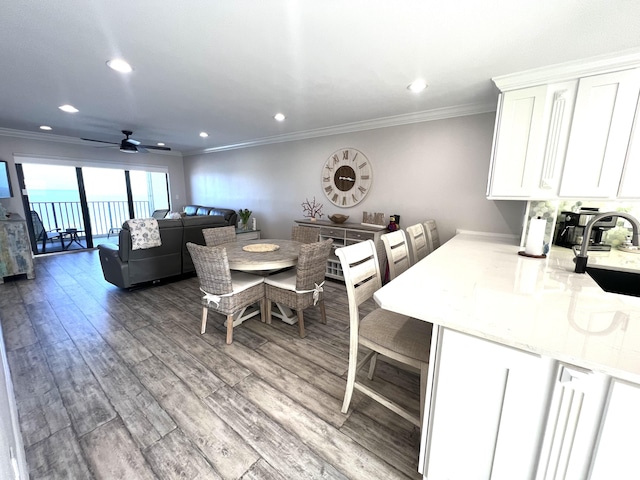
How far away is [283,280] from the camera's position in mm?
2535

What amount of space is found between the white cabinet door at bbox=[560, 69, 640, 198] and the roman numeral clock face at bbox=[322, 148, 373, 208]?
2.27m

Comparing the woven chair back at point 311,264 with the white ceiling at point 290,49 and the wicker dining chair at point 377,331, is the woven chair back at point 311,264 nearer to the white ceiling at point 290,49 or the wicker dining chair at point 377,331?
the wicker dining chair at point 377,331

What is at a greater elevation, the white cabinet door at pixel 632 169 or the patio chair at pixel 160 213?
the white cabinet door at pixel 632 169

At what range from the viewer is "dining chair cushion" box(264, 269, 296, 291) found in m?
2.43

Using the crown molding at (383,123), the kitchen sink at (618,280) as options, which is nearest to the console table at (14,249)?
the crown molding at (383,123)

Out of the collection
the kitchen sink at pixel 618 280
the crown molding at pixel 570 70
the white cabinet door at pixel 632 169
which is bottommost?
the kitchen sink at pixel 618 280

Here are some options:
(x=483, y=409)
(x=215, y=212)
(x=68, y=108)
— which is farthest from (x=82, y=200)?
(x=483, y=409)

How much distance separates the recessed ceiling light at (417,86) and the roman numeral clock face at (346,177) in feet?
4.48

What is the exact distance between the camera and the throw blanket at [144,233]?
3.21 meters

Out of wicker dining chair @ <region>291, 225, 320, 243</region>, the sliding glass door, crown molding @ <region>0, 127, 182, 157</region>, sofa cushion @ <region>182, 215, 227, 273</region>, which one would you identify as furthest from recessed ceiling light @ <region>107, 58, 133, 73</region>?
the sliding glass door

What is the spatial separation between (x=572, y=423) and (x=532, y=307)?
A: 39cm

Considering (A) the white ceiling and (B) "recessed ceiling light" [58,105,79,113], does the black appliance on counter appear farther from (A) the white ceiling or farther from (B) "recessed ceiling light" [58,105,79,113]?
(B) "recessed ceiling light" [58,105,79,113]

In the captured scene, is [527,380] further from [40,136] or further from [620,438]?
[40,136]

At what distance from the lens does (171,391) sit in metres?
1.78
